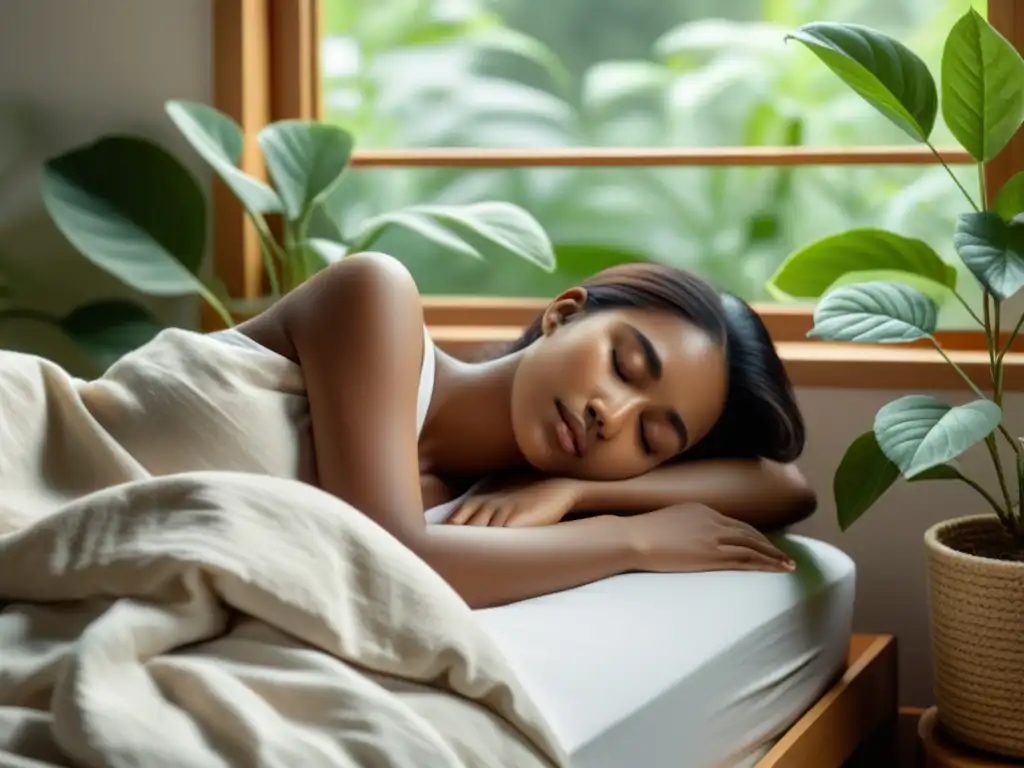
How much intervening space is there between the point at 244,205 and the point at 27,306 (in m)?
0.49

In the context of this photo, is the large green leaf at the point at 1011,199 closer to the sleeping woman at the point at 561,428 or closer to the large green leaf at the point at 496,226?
the sleeping woman at the point at 561,428

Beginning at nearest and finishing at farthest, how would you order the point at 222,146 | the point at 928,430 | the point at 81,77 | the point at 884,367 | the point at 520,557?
the point at 520,557
the point at 928,430
the point at 884,367
the point at 222,146
the point at 81,77

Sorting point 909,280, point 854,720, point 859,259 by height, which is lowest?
point 854,720

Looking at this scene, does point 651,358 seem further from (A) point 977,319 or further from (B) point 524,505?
(A) point 977,319

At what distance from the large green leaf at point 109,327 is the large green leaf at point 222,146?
0.28 metres

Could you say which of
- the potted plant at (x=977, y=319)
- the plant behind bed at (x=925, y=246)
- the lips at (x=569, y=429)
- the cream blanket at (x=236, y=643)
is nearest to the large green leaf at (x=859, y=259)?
the plant behind bed at (x=925, y=246)

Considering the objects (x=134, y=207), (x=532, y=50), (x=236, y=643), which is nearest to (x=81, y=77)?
(x=134, y=207)

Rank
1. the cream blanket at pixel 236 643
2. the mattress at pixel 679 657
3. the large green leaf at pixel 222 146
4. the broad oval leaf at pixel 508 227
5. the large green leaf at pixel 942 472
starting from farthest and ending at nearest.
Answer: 1. the large green leaf at pixel 222 146
2. the broad oval leaf at pixel 508 227
3. the large green leaf at pixel 942 472
4. the mattress at pixel 679 657
5. the cream blanket at pixel 236 643

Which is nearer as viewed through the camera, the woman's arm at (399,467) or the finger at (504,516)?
the woman's arm at (399,467)

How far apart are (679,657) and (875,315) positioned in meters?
0.54

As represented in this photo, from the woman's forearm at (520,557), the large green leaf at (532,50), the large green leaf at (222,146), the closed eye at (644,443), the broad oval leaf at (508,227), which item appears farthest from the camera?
the large green leaf at (532,50)

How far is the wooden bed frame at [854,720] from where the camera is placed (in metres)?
1.73

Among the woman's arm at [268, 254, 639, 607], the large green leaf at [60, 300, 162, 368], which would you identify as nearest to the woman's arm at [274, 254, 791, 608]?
the woman's arm at [268, 254, 639, 607]

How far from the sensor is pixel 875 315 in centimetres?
183
